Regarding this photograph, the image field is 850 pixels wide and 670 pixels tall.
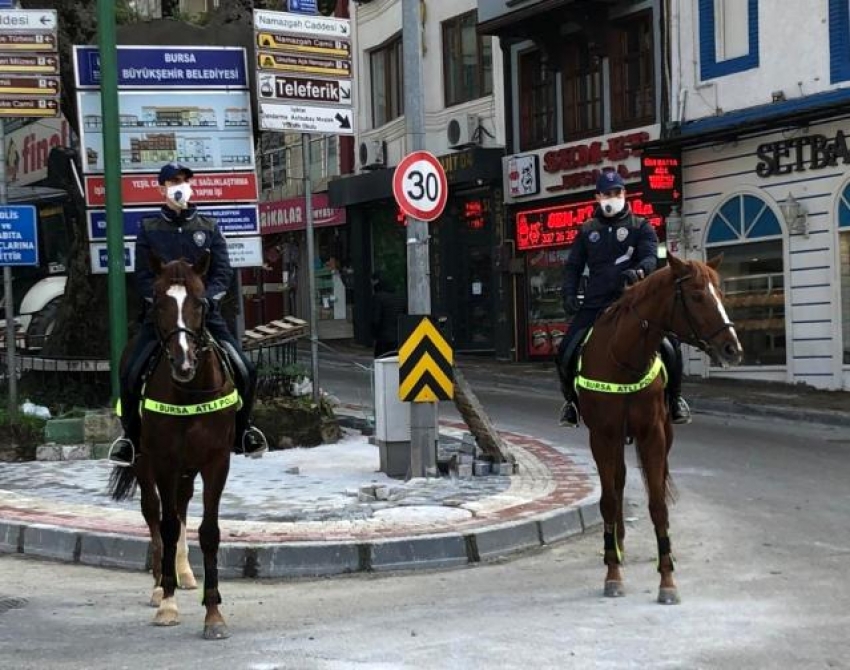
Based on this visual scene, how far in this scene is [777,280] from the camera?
1906 cm

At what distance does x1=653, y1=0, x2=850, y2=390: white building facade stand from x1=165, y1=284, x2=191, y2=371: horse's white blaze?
13.6m

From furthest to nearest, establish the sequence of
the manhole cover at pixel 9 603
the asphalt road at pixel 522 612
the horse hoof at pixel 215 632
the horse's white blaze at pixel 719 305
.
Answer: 1. the manhole cover at pixel 9 603
2. the horse's white blaze at pixel 719 305
3. the horse hoof at pixel 215 632
4. the asphalt road at pixel 522 612

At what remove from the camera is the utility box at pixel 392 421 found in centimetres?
1068

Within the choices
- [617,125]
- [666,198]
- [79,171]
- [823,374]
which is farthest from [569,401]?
[617,125]

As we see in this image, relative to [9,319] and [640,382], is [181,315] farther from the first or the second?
[9,319]

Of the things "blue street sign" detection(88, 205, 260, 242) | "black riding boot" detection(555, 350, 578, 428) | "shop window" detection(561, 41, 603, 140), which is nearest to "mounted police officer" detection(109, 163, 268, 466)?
"black riding boot" detection(555, 350, 578, 428)

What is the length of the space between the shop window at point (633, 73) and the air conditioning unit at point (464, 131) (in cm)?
401

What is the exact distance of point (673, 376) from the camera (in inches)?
285

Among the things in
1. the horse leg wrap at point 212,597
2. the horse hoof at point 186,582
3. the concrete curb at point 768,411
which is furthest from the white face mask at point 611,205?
the concrete curb at point 768,411

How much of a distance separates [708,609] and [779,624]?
469 mm

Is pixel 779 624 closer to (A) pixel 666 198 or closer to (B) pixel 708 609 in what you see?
(B) pixel 708 609

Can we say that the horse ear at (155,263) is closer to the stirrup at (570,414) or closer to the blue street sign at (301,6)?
the stirrup at (570,414)

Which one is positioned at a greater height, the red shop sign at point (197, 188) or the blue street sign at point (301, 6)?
the blue street sign at point (301, 6)

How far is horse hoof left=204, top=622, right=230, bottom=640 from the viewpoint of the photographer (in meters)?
5.89
